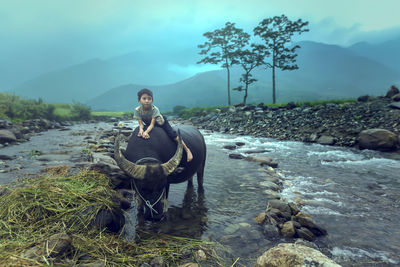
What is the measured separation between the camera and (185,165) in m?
5.45

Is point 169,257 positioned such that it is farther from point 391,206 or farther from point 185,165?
point 391,206

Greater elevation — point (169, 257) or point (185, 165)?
point (185, 165)

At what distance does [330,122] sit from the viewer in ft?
54.2

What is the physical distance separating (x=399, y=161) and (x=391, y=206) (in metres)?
5.98

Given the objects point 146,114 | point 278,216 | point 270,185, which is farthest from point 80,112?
point 278,216

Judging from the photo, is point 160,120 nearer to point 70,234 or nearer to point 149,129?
point 149,129

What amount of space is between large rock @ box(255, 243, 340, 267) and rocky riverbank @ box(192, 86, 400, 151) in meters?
12.3

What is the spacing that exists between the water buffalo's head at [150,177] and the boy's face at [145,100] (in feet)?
3.96

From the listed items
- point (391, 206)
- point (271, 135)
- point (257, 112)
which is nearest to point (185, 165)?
point (391, 206)

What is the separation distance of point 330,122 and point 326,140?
278cm

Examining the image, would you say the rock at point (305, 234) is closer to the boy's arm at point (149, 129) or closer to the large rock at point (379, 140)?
the boy's arm at point (149, 129)

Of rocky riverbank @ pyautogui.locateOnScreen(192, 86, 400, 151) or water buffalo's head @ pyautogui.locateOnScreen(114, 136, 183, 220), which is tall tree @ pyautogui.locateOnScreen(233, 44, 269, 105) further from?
water buffalo's head @ pyautogui.locateOnScreen(114, 136, 183, 220)

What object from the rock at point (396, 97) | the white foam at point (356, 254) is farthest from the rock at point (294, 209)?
the rock at point (396, 97)

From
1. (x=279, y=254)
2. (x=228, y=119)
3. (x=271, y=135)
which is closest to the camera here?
(x=279, y=254)
